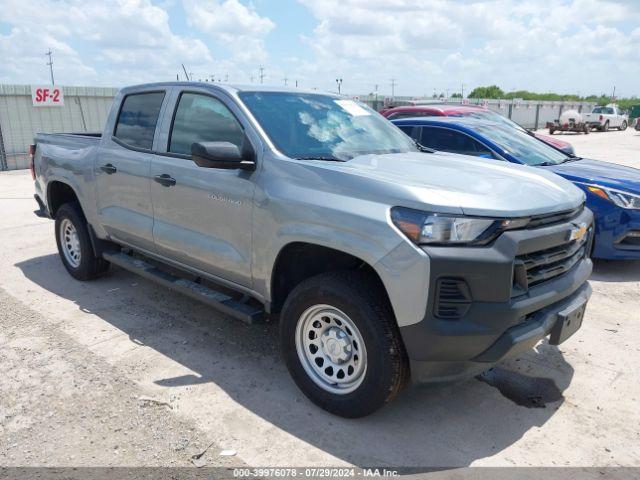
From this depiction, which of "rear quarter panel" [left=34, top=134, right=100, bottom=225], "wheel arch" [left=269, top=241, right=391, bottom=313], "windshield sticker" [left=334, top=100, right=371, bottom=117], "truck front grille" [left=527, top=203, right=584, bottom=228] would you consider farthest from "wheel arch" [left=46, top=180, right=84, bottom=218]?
"truck front grille" [left=527, top=203, right=584, bottom=228]

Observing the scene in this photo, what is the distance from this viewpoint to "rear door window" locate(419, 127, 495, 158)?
6.68m

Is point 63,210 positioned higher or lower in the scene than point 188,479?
higher

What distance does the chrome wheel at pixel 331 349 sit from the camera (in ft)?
10.5

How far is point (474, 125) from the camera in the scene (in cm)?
704

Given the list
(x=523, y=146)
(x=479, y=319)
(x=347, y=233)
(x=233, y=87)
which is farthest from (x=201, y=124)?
(x=523, y=146)

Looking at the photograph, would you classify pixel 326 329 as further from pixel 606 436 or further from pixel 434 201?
pixel 606 436

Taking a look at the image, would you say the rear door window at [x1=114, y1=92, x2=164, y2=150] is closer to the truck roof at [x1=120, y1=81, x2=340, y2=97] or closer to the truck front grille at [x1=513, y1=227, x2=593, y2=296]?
the truck roof at [x1=120, y1=81, x2=340, y2=97]

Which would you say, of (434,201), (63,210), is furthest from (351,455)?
(63,210)

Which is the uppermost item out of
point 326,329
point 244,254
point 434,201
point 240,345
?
point 434,201

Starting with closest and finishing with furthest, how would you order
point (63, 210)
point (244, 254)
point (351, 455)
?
point (351, 455) < point (244, 254) < point (63, 210)

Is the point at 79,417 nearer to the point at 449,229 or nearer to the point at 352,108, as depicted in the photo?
the point at 449,229

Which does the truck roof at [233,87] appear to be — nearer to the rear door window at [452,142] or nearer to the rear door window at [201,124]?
the rear door window at [201,124]

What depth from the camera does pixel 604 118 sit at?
35750 mm

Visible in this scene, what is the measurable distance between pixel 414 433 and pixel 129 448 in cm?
161
